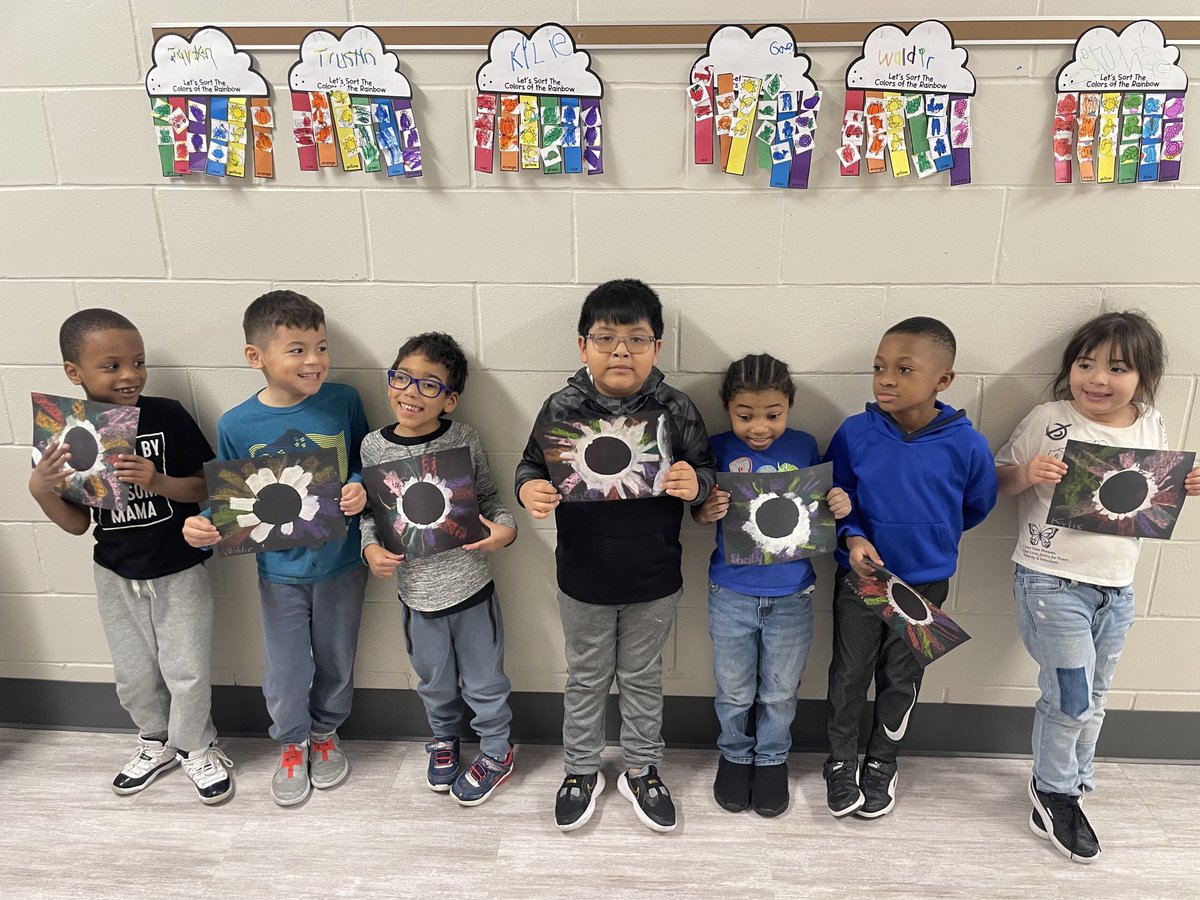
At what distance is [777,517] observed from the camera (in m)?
1.77

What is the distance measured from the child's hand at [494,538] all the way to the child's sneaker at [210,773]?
935 millimetres

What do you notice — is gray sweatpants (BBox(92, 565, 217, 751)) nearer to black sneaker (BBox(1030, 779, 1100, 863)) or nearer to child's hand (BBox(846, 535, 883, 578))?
child's hand (BBox(846, 535, 883, 578))

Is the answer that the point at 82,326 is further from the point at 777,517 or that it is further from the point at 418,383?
the point at 777,517

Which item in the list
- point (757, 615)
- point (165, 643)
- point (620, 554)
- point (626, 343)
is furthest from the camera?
point (165, 643)

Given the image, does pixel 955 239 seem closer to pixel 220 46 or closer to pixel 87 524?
pixel 220 46

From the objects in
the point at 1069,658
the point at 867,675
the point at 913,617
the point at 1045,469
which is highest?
the point at 1045,469

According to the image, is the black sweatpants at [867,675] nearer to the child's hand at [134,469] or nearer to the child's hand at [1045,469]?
the child's hand at [1045,469]

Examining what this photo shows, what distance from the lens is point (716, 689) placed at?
7.02 ft

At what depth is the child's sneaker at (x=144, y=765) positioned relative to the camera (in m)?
2.03

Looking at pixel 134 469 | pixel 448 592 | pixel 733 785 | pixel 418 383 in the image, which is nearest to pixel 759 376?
pixel 418 383

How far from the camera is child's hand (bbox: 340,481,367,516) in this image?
1.81 metres

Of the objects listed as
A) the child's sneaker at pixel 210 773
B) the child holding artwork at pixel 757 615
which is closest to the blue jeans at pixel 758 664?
the child holding artwork at pixel 757 615

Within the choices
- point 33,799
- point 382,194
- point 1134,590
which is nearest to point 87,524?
point 33,799

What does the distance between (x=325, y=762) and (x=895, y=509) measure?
5.31 ft
